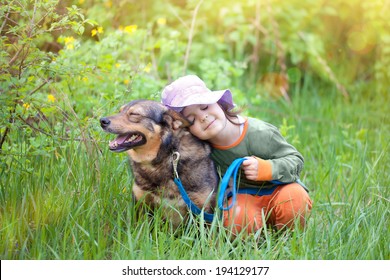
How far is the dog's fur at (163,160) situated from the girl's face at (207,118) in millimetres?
69

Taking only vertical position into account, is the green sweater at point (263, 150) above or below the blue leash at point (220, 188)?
above

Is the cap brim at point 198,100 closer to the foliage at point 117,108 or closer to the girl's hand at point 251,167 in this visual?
the girl's hand at point 251,167

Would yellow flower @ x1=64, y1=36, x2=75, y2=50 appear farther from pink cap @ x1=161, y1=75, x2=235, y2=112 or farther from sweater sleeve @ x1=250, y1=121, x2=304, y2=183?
sweater sleeve @ x1=250, y1=121, x2=304, y2=183

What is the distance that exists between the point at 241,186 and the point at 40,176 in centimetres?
129

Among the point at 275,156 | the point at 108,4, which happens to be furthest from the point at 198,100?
the point at 108,4

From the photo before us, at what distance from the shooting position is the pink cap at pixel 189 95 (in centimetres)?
378

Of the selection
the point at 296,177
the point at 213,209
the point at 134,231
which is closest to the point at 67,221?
the point at 134,231

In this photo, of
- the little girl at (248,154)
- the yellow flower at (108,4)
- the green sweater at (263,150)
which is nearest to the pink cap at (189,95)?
the little girl at (248,154)

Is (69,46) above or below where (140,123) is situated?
above

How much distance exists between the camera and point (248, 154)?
401 cm

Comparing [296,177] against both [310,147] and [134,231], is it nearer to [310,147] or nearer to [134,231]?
[134,231]

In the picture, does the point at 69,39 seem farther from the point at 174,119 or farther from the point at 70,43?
the point at 174,119

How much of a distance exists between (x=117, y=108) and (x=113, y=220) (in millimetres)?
971
